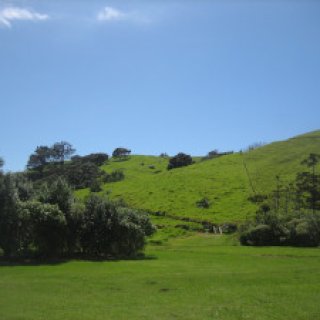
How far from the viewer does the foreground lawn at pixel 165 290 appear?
24.0m

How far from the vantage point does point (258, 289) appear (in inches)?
1221

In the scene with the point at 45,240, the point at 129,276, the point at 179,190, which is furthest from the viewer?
the point at 179,190

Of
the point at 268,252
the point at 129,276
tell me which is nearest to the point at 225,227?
the point at 268,252

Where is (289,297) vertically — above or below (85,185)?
below

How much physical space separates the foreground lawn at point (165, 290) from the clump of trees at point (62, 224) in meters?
5.57

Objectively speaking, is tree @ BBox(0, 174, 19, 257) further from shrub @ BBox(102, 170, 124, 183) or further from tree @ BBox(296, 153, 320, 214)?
shrub @ BBox(102, 170, 124, 183)

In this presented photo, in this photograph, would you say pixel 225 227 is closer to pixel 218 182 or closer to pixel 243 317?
pixel 218 182

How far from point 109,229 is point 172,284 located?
80.0 ft

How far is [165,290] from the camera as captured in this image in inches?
1210

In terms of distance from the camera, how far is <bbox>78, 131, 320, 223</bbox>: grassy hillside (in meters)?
105

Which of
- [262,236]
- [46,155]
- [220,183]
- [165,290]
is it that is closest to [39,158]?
[46,155]

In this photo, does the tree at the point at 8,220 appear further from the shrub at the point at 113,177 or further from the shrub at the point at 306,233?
the shrub at the point at 113,177

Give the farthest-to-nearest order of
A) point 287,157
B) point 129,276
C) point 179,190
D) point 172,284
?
point 287,157 < point 179,190 < point 129,276 < point 172,284

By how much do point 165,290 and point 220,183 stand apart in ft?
323
